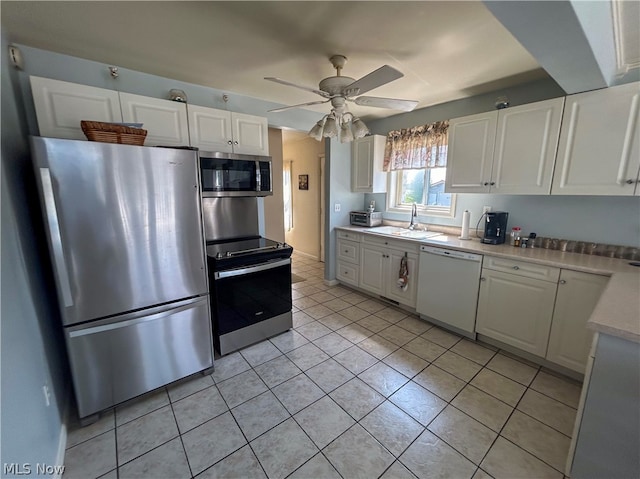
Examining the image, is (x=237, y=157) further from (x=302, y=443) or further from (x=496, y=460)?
(x=496, y=460)

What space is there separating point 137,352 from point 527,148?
346 cm

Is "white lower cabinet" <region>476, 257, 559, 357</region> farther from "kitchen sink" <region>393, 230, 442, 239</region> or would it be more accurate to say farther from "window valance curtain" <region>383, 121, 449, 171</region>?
"window valance curtain" <region>383, 121, 449, 171</region>

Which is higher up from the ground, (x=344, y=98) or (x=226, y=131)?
(x=344, y=98)

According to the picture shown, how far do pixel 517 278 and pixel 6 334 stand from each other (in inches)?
125

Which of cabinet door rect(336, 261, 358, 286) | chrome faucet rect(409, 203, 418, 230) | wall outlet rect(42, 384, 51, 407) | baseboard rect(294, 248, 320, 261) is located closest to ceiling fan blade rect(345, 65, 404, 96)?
chrome faucet rect(409, 203, 418, 230)

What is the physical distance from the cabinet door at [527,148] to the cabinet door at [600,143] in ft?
0.23

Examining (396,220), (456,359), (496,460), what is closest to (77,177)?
(496,460)

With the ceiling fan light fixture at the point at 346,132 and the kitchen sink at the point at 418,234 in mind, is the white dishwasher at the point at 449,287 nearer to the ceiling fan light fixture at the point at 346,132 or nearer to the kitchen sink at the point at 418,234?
the kitchen sink at the point at 418,234

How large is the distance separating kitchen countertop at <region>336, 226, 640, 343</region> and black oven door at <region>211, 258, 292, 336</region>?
4.70 feet

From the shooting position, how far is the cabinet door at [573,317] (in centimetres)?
190

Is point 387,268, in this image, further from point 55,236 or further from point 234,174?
point 55,236

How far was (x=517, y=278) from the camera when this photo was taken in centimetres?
223

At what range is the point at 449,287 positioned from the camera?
8.80 ft

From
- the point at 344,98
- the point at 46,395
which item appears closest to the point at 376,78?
the point at 344,98
